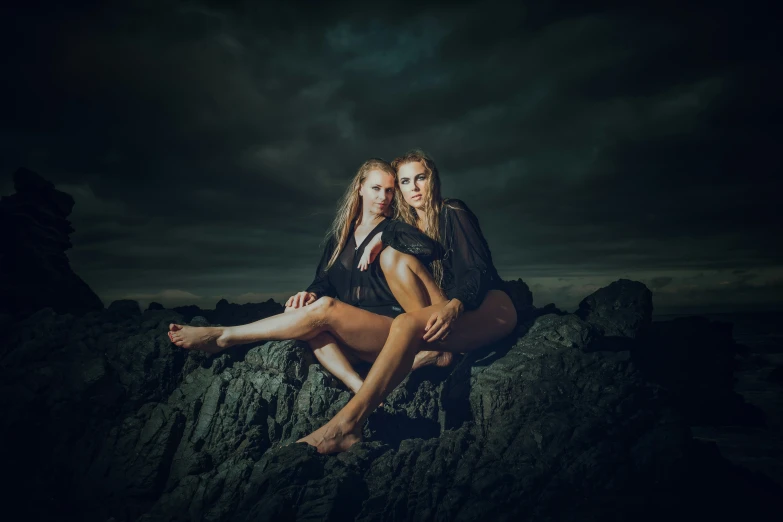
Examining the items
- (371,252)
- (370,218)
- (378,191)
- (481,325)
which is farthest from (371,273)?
(481,325)

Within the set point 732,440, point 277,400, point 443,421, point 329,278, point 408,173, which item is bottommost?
point 732,440

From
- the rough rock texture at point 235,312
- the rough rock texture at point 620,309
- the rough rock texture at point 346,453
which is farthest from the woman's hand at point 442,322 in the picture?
the rough rock texture at point 235,312

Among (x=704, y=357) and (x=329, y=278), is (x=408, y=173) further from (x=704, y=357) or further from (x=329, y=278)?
(x=704, y=357)

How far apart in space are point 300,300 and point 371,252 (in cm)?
103

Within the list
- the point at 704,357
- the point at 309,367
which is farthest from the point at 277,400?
the point at 704,357

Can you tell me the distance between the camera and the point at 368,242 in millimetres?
5855

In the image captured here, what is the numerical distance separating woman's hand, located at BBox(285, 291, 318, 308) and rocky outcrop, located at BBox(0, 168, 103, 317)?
544 cm

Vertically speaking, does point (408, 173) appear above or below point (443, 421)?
above

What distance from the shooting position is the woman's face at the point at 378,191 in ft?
19.7

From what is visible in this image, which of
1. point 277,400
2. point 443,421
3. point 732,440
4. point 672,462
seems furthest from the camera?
point 732,440

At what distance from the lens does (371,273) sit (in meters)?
5.82

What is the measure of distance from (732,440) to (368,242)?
23.1 ft

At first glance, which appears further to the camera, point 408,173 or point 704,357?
point 704,357

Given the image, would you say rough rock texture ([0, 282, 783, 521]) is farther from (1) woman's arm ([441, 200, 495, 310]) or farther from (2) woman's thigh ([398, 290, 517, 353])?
(1) woman's arm ([441, 200, 495, 310])
